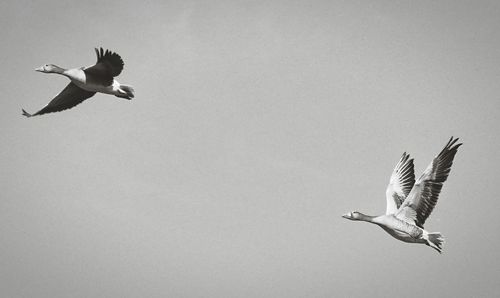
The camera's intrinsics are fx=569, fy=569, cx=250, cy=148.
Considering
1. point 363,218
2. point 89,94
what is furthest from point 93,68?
point 363,218

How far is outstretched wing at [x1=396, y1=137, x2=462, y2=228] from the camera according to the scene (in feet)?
60.3

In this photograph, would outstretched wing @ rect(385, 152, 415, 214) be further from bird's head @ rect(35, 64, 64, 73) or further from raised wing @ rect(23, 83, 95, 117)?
bird's head @ rect(35, 64, 64, 73)

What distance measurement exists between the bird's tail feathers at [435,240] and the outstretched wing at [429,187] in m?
0.45

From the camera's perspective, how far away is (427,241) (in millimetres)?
18250

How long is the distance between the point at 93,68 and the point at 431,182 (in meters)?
11.1

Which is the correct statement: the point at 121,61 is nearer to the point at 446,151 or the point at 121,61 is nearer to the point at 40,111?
the point at 40,111

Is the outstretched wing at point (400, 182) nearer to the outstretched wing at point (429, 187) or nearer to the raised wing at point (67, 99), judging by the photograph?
the outstretched wing at point (429, 187)

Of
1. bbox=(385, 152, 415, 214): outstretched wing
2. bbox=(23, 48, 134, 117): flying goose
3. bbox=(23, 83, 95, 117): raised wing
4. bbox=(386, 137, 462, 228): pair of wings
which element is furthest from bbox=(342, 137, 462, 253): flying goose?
bbox=(23, 83, 95, 117): raised wing

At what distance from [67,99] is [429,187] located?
40.6 feet

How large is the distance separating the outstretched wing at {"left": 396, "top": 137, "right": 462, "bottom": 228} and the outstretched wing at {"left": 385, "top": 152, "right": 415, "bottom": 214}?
1.88 meters

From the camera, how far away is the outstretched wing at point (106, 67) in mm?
15984

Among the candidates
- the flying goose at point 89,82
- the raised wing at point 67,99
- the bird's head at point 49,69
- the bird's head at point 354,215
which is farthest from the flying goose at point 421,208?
the bird's head at point 49,69

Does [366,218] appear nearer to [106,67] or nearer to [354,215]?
[354,215]

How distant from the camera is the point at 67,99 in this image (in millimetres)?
19297
